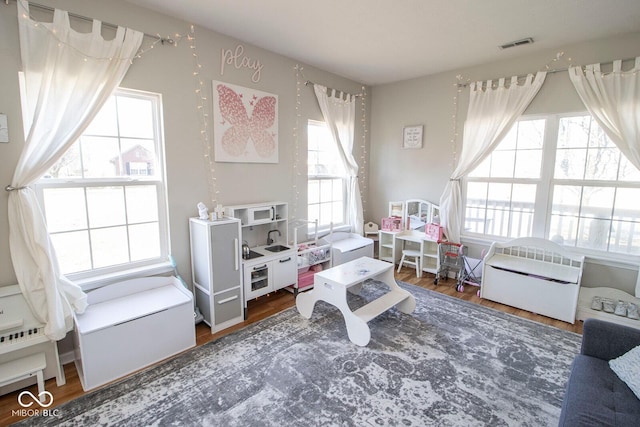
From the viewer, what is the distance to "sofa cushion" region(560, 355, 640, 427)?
1384mm

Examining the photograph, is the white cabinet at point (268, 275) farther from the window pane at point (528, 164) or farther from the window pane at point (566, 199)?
the window pane at point (566, 199)

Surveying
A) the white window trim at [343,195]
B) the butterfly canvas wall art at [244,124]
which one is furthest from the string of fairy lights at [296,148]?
the butterfly canvas wall art at [244,124]

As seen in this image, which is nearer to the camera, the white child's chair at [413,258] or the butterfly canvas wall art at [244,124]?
the butterfly canvas wall art at [244,124]

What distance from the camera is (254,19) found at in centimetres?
264

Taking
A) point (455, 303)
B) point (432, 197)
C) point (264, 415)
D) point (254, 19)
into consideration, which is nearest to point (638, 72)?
point (432, 197)

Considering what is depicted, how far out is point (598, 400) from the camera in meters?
1.49

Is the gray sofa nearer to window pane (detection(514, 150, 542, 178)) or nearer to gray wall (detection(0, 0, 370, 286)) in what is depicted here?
window pane (detection(514, 150, 542, 178))

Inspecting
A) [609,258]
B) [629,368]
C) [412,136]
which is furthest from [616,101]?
[629,368]

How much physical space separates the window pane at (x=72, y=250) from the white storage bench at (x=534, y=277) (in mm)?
3867

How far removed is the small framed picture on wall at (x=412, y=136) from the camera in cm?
434

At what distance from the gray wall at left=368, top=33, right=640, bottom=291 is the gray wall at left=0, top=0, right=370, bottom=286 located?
1245 mm

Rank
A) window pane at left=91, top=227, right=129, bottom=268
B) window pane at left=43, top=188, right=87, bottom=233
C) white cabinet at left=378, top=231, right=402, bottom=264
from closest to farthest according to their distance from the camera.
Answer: window pane at left=43, top=188, right=87, bottom=233 < window pane at left=91, top=227, right=129, bottom=268 < white cabinet at left=378, top=231, right=402, bottom=264

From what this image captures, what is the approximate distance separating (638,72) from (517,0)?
5.01 feet

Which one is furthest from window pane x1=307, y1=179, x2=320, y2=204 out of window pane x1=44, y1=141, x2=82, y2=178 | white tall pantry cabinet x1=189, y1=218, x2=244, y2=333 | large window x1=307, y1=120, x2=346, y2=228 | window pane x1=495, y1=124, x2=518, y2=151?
window pane x1=44, y1=141, x2=82, y2=178
